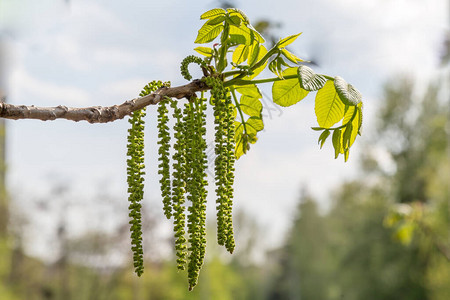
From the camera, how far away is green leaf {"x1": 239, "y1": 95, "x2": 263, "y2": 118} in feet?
3.89

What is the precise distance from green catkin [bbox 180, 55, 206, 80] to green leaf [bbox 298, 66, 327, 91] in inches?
6.8

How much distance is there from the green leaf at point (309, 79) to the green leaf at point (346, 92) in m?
0.03

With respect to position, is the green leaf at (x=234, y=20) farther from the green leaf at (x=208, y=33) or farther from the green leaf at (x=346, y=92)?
the green leaf at (x=346, y=92)

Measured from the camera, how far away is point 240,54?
1.10 metres

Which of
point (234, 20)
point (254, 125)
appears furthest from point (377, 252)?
point (234, 20)

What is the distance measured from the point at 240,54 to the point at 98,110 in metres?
0.38

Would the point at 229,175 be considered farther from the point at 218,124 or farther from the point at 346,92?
the point at 346,92

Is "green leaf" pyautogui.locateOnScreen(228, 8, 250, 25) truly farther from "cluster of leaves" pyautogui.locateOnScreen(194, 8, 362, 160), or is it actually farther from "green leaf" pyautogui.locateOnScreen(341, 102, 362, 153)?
"green leaf" pyautogui.locateOnScreen(341, 102, 362, 153)

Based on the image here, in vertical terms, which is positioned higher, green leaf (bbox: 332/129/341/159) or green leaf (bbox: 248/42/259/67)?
green leaf (bbox: 248/42/259/67)

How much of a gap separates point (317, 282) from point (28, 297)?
13.2 metres

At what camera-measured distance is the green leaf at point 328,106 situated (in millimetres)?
1057

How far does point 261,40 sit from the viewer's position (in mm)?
1040

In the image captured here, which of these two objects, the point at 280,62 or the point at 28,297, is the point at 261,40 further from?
the point at 28,297

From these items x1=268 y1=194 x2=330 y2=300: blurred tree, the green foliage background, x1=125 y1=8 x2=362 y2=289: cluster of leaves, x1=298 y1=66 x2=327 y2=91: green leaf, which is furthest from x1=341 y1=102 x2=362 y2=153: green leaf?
x1=268 y1=194 x2=330 y2=300: blurred tree
